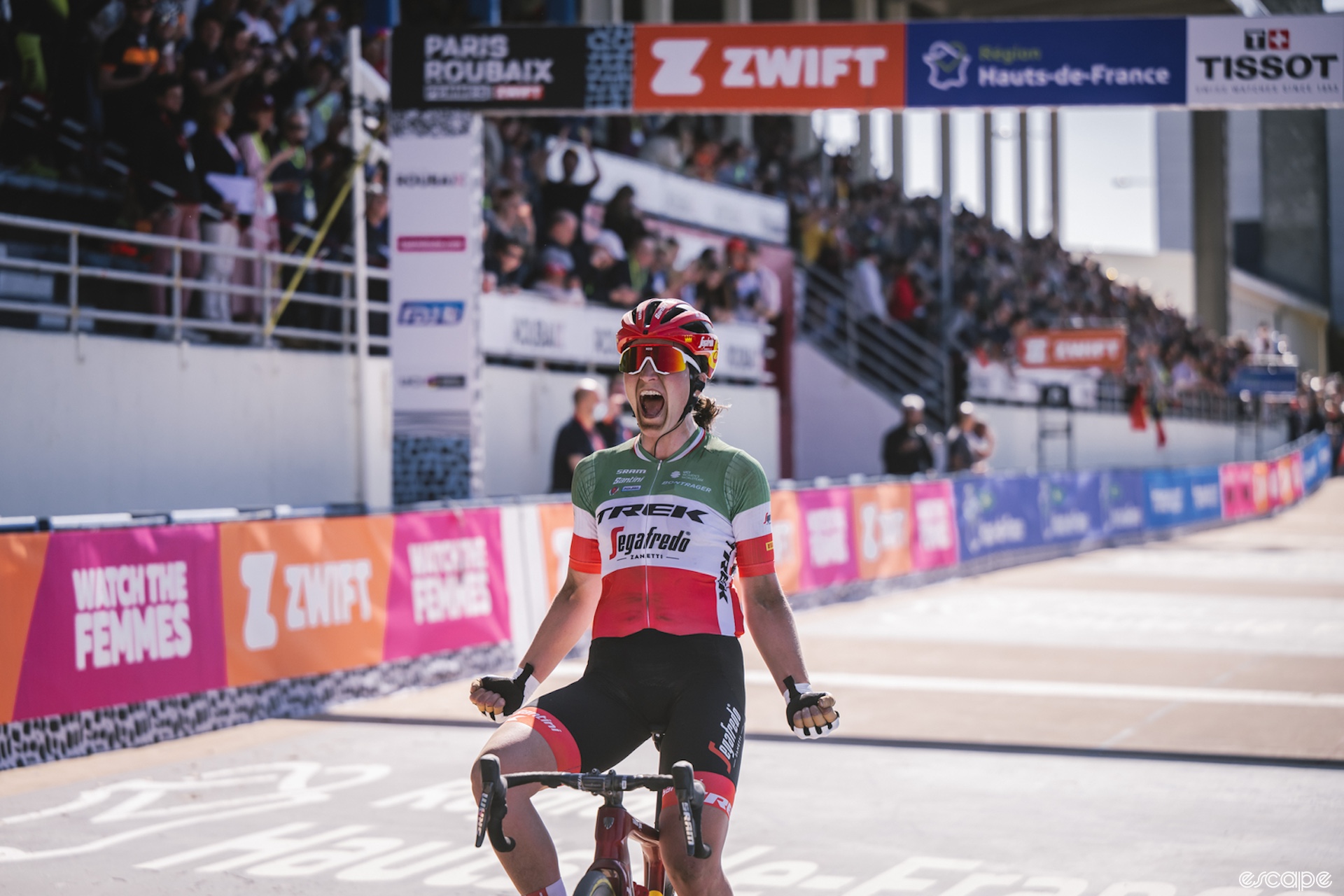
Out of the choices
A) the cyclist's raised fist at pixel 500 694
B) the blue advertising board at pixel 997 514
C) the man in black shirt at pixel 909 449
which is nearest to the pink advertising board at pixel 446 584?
the cyclist's raised fist at pixel 500 694

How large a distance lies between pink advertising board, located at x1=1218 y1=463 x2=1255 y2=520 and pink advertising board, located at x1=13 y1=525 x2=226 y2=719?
27.3 metres

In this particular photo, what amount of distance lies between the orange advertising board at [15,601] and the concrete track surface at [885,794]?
506 millimetres

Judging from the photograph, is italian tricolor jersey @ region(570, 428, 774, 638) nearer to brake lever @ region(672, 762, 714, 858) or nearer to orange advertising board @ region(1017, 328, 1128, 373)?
brake lever @ region(672, 762, 714, 858)

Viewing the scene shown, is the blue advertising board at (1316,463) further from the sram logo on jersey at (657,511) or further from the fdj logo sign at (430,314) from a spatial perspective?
the sram logo on jersey at (657,511)

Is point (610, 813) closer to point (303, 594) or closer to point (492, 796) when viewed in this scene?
point (492, 796)

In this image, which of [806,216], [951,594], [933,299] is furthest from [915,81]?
[933,299]

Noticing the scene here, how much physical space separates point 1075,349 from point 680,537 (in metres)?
27.0

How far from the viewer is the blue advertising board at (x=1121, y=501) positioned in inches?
1043

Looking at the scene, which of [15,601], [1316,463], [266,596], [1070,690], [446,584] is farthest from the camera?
[1316,463]

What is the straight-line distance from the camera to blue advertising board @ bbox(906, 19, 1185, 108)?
1309cm

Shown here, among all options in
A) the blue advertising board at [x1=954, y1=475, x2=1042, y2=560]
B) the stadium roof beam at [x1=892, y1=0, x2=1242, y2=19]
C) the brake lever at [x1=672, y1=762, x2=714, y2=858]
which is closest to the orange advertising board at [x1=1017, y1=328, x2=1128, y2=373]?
the blue advertising board at [x1=954, y1=475, x2=1042, y2=560]

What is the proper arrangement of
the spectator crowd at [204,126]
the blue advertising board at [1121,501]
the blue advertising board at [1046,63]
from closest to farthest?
the spectator crowd at [204,126], the blue advertising board at [1046,63], the blue advertising board at [1121,501]

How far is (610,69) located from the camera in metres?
13.3

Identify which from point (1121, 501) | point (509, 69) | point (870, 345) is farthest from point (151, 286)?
point (1121, 501)
